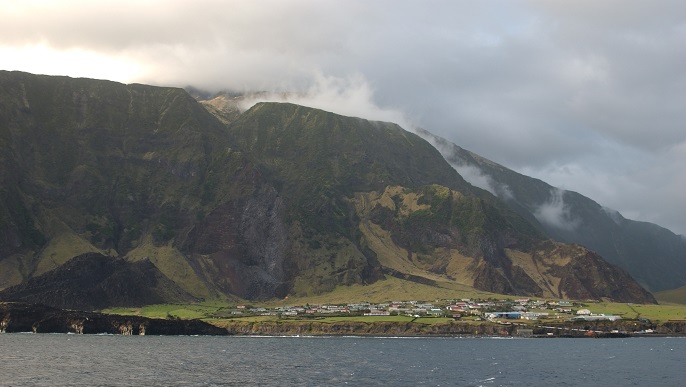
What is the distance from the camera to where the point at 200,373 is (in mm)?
150250

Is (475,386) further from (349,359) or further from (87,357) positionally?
(87,357)

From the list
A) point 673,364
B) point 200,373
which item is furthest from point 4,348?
point 673,364

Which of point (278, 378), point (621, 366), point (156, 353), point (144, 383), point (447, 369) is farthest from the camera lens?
point (156, 353)

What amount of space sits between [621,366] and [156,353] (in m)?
117

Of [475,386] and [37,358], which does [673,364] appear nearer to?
[475,386]

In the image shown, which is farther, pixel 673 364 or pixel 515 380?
pixel 673 364

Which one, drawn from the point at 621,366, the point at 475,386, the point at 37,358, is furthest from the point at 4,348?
the point at 621,366

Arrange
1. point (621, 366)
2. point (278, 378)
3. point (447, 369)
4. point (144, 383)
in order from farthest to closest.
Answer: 1. point (621, 366)
2. point (447, 369)
3. point (278, 378)
4. point (144, 383)

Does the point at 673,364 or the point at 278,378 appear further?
the point at 673,364

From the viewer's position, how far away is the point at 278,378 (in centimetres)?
14388

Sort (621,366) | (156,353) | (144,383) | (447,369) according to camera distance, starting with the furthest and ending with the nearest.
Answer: (156,353)
(621,366)
(447,369)
(144,383)

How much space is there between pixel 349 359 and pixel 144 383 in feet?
221

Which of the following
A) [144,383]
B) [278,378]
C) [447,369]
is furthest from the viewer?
[447,369]

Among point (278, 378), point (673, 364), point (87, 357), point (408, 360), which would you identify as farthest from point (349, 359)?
point (673, 364)
